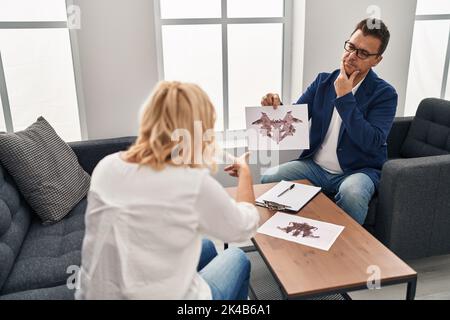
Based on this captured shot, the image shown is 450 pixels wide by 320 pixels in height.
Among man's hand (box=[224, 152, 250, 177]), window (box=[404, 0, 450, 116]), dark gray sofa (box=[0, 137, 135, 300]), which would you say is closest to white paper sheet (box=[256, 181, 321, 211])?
man's hand (box=[224, 152, 250, 177])

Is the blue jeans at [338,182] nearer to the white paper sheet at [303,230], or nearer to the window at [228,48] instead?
the white paper sheet at [303,230]

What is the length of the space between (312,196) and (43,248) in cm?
122

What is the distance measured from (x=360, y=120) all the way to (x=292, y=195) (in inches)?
21.3

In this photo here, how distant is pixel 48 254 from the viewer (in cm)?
168

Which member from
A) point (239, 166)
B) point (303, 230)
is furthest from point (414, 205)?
point (239, 166)

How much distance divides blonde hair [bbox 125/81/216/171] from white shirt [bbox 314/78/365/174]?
1.39 metres

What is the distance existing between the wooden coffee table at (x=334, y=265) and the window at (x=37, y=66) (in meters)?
1.73

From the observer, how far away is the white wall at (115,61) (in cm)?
243

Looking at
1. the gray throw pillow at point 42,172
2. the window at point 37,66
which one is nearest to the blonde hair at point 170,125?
the gray throw pillow at point 42,172

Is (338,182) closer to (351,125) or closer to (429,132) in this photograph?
(351,125)

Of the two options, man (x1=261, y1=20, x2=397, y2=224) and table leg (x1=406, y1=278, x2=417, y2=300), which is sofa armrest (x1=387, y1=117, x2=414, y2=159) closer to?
man (x1=261, y1=20, x2=397, y2=224)

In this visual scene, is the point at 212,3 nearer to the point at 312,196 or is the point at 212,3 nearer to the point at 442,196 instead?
the point at 312,196

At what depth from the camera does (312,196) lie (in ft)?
6.25
